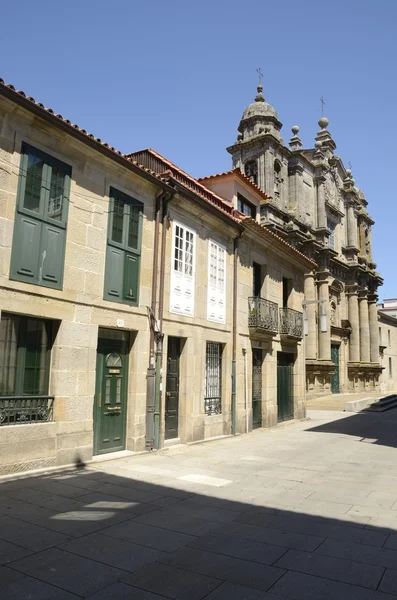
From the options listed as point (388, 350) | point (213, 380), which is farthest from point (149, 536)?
point (388, 350)

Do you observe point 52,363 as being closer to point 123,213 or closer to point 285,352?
point 123,213

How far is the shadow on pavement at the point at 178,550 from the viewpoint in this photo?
382cm

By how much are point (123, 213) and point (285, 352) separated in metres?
10.3

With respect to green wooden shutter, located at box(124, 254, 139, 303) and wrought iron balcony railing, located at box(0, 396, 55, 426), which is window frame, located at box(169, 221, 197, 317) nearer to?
green wooden shutter, located at box(124, 254, 139, 303)

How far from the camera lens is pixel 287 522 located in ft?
18.6

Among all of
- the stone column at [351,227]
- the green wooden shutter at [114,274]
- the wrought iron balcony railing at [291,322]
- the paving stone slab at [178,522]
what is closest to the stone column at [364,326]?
the stone column at [351,227]

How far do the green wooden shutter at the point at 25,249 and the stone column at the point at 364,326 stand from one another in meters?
34.5

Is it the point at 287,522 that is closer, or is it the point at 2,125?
the point at 287,522

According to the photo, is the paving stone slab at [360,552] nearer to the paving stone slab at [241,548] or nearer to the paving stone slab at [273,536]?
the paving stone slab at [273,536]

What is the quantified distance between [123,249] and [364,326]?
108 ft

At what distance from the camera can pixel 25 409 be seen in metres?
8.06

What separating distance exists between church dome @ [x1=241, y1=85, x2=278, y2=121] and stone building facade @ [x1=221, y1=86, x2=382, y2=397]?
7 cm

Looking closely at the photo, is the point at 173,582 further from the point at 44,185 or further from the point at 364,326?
the point at 364,326

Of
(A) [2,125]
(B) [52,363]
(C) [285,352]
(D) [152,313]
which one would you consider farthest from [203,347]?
(A) [2,125]
